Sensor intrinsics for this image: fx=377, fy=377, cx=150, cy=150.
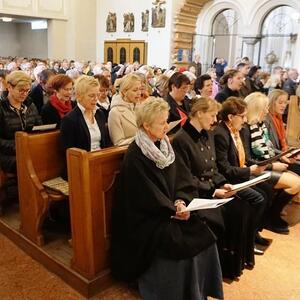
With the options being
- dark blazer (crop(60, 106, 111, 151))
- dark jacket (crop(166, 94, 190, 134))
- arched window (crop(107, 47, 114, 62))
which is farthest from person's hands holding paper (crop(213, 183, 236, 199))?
arched window (crop(107, 47, 114, 62))

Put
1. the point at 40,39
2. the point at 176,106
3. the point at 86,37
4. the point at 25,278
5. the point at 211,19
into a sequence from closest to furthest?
the point at 25,278 < the point at 176,106 < the point at 211,19 < the point at 86,37 < the point at 40,39

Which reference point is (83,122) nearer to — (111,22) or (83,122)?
(83,122)

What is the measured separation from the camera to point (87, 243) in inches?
99.6

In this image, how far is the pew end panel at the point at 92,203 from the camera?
8.00 feet

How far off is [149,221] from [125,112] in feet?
Result: 3.86

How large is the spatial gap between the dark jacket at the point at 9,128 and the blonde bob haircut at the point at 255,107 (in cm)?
207

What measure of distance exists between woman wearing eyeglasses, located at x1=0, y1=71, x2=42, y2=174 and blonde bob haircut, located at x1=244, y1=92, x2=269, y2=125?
2.06 metres

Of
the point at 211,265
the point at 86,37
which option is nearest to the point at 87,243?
the point at 211,265

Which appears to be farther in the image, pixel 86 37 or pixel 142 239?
pixel 86 37

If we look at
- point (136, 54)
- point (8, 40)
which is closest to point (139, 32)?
point (136, 54)

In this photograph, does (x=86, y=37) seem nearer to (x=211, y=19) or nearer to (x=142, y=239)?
(x=211, y=19)

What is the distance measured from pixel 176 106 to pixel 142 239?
6.47 feet

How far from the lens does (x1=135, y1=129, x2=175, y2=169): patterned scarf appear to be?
2.32 meters

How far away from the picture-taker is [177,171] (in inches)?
101
